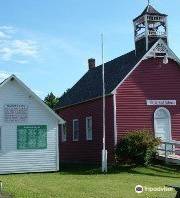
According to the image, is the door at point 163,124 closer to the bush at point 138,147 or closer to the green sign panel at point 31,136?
the bush at point 138,147

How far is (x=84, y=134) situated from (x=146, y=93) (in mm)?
6265

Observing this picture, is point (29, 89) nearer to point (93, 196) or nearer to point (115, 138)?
point (115, 138)

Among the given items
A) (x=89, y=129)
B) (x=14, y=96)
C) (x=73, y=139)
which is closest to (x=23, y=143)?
(x=14, y=96)

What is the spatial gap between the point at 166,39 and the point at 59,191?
17624 mm

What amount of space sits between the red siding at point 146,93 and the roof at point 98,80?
0.73 m

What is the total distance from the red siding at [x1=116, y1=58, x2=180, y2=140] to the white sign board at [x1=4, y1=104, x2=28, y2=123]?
5814mm

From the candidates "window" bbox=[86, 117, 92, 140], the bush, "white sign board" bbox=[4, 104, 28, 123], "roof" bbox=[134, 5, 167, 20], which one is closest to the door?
the bush

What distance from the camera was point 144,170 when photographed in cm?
2731

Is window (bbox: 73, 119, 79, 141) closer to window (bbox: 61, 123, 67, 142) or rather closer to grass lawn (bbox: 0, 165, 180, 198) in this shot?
window (bbox: 61, 123, 67, 142)

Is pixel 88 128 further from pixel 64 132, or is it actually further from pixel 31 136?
pixel 31 136

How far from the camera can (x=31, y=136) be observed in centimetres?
2811

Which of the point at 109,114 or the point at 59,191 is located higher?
the point at 109,114

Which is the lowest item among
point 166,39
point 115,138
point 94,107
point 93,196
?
point 93,196

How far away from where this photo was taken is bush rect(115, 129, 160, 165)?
28188 millimetres
